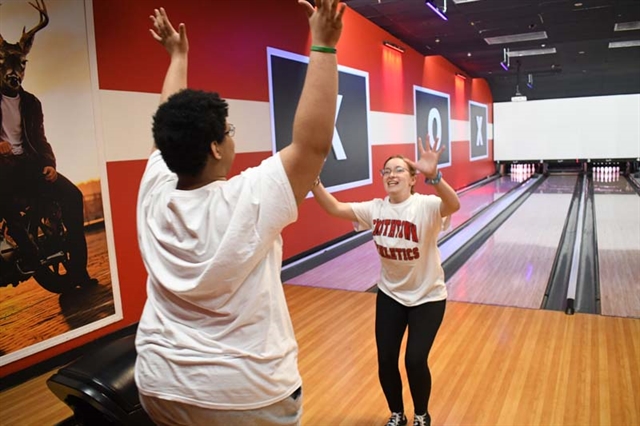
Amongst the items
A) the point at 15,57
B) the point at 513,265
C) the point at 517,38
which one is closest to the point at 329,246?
the point at 513,265

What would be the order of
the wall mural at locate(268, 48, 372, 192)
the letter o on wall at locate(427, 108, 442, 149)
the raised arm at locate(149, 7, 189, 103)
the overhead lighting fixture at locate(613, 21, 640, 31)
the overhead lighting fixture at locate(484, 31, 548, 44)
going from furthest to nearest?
the letter o on wall at locate(427, 108, 442, 149)
the overhead lighting fixture at locate(484, 31, 548, 44)
the overhead lighting fixture at locate(613, 21, 640, 31)
the wall mural at locate(268, 48, 372, 192)
the raised arm at locate(149, 7, 189, 103)

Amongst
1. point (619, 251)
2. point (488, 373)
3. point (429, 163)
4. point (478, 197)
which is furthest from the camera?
point (478, 197)

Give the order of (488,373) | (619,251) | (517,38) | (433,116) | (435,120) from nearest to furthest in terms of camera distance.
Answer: (488,373) < (619,251) < (517,38) < (433,116) < (435,120)

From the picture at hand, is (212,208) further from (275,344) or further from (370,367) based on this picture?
(370,367)

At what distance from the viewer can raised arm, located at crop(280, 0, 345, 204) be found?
828mm

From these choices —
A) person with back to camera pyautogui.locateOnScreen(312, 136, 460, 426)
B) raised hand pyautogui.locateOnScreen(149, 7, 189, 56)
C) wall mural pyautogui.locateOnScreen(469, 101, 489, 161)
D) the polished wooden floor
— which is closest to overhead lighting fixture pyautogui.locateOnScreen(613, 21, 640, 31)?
wall mural pyautogui.locateOnScreen(469, 101, 489, 161)

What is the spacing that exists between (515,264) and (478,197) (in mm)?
5843

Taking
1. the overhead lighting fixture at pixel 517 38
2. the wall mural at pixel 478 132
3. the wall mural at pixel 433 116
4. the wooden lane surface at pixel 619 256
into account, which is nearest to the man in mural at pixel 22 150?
the wooden lane surface at pixel 619 256

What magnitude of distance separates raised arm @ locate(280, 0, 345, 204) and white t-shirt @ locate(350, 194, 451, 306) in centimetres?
134

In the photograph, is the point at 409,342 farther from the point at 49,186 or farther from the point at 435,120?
the point at 435,120

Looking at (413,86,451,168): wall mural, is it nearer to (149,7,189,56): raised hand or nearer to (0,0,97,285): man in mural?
(0,0,97,285): man in mural

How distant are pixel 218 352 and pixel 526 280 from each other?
443 centimetres

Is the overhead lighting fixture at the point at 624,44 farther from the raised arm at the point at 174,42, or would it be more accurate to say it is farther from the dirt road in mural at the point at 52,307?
the raised arm at the point at 174,42

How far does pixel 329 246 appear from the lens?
6312 mm
